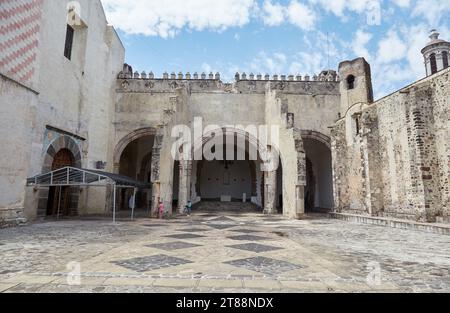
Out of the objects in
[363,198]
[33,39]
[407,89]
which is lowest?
[363,198]

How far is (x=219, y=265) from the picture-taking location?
401 cm

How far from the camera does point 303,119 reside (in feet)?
55.2

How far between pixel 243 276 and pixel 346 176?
1292 centimetres

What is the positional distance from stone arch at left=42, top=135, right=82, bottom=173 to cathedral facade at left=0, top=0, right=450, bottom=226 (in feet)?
0.21

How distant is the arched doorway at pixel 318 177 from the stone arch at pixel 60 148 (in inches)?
541

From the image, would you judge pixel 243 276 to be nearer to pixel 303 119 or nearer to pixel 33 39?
pixel 33 39

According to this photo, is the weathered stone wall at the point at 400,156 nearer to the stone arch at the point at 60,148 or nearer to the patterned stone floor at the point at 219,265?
the patterned stone floor at the point at 219,265

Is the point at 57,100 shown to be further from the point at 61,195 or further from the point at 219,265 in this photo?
the point at 219,265

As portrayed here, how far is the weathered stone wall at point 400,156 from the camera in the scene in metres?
9.52

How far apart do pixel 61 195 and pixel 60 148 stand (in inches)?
97.9

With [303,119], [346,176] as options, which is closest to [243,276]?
[346,176]

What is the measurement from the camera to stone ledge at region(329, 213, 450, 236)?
8.17 meters

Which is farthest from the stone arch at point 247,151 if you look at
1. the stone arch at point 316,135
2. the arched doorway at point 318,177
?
the arched doorway at point 318,177
